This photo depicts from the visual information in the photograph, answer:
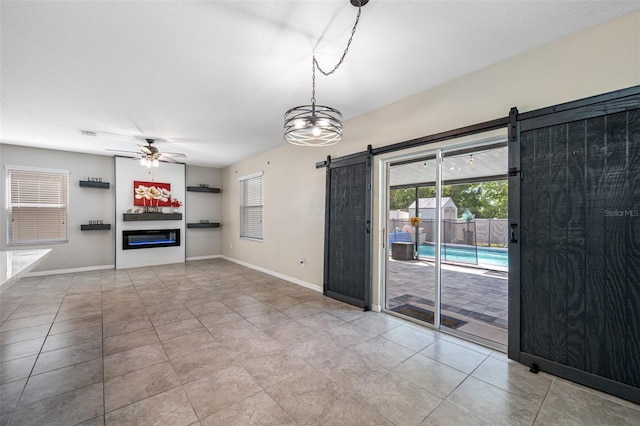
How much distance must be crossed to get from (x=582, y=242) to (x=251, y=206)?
630cm

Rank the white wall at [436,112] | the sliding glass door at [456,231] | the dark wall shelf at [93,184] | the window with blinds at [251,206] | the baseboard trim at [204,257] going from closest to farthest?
the white wall at [436,112] → the sliding glass door at [456,231] → the dark wall shelf at [93,184] → the window with blinds at [251,206] → the baseboard trim at [204,257]

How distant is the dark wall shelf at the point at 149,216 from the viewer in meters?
6.78

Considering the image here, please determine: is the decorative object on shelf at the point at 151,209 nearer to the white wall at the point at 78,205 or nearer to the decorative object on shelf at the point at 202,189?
the white wall at the point at 78,205

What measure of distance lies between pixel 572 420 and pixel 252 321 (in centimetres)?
308

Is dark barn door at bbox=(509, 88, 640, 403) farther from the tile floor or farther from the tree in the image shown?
the tree

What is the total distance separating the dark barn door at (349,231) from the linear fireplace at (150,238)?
5147mm

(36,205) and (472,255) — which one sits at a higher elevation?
(36,205)

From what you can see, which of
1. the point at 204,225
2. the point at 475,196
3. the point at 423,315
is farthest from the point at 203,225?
the point at 475,196

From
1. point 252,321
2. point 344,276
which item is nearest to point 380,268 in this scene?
point 344,276

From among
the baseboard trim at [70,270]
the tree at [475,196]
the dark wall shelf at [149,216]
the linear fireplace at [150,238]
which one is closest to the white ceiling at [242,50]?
the tree at [475,196]

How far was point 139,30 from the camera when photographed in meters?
2.22

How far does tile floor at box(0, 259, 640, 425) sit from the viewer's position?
1856mm

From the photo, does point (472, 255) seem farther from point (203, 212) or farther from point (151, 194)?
point (151, 194)

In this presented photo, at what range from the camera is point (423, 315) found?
367 centimetres
